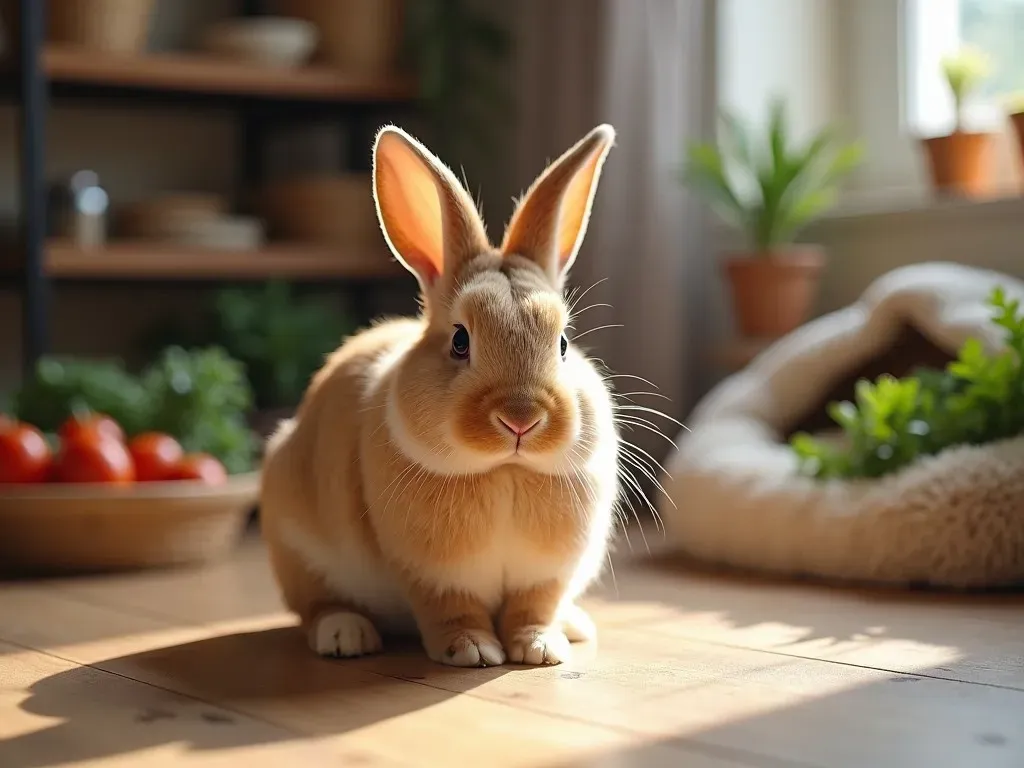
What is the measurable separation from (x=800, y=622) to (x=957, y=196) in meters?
1.39

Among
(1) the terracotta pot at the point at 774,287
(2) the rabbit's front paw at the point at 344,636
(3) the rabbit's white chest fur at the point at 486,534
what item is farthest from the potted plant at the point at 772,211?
(2) the rabbit's front paw at the point at 344,636

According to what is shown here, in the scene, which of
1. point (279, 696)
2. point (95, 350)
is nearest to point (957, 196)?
point (279, 696)

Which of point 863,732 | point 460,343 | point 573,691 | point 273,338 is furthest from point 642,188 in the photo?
point 863,732

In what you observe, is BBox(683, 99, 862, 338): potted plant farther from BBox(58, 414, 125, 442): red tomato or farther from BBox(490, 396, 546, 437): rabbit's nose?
BBox(490, 396, 546, 437): rabbit's nose

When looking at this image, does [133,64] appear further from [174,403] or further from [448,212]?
[448,212]

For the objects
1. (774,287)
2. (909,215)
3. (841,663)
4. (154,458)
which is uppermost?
(909,215)

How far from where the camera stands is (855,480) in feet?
7.07

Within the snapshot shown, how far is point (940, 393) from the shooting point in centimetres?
222

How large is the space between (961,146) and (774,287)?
48cm

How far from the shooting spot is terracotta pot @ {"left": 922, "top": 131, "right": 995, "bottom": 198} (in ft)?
9.30

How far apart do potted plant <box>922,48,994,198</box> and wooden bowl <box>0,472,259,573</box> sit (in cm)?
157

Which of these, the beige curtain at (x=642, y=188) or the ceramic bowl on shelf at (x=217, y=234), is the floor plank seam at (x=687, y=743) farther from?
the ceramic bowl on shelf at (x=217, y=234)

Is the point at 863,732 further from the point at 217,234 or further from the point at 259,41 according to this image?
the point at 259,41

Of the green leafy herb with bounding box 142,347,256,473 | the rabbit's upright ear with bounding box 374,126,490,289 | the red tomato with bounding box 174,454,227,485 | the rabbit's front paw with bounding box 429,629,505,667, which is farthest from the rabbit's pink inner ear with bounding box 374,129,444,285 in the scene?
the green leafy herb with bounding box 142,347,256,473
